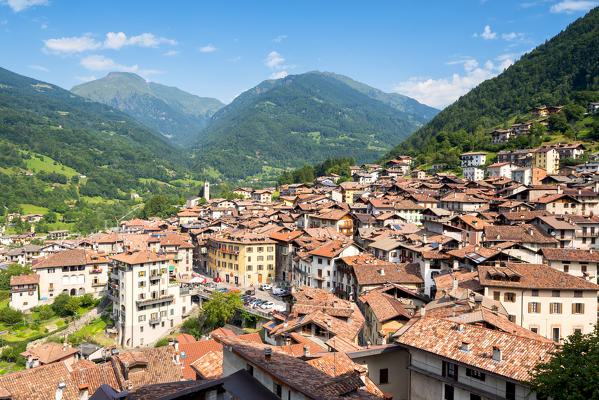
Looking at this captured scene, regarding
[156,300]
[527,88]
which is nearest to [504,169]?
[156,300]

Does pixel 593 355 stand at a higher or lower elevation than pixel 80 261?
higher

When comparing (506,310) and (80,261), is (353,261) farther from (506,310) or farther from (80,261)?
(80,261)

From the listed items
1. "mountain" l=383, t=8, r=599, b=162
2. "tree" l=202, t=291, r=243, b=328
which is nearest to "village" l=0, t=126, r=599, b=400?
"tree" l=202, t=291, r=243, b=328

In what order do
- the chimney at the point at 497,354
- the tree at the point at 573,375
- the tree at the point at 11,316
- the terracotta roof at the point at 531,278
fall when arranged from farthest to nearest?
the tree at the point at 11,316
the terracotta roof at the point at 531,278
the chimney at the point at 497,354
the tree at the point at 573,375

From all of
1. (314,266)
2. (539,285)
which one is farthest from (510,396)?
(314,266)

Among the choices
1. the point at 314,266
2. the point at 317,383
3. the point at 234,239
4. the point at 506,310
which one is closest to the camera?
the point at 317,383

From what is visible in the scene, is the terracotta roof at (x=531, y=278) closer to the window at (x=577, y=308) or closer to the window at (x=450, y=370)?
the window at (x=577, y=308)

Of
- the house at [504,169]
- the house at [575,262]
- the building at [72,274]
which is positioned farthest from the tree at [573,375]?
the house at [504,169]
